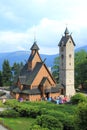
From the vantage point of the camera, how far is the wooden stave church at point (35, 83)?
53.8m

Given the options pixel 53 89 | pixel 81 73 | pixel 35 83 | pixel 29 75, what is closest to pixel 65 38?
pixel 29 75

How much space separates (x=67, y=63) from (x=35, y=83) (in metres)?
7.68

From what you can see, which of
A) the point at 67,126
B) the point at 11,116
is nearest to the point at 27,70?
the point at 11,116

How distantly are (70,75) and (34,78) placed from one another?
7.69 metres

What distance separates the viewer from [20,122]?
3138cm

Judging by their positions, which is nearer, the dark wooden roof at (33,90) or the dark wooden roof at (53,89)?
the dark wooden roof at (33,90)

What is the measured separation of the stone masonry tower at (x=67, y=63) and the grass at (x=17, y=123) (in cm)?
2550

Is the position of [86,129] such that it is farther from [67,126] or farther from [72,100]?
[72,100]

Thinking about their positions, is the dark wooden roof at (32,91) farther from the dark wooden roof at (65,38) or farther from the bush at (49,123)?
the bush at (49,123)

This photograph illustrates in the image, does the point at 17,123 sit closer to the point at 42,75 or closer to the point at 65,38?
the point at 42,75

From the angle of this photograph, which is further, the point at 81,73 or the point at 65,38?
the point at 81,73

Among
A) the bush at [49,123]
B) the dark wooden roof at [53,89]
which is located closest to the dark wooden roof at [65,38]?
the dark wooden roof at [53,89]

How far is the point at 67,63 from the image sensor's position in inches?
2333

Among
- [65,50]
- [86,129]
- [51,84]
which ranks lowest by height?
[86,129]
